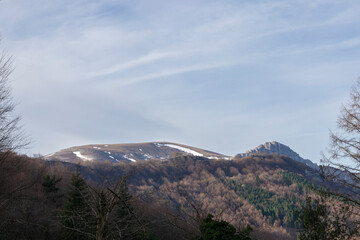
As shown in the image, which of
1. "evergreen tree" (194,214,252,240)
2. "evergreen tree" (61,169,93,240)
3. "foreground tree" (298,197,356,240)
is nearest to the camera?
"evergreen tree" (61,169,93,240)

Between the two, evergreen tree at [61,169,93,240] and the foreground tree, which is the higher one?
the foreground tree

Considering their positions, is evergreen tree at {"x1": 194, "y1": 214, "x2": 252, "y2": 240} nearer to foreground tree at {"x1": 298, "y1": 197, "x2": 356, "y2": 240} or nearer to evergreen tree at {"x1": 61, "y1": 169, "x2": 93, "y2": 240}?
foreground tree at {"x1": 298, "y1": 197, "x2": 356, "y2": 240}

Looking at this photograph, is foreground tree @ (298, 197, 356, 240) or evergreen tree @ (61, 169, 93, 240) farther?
foreground tree @ (298, 197, 356, 240)

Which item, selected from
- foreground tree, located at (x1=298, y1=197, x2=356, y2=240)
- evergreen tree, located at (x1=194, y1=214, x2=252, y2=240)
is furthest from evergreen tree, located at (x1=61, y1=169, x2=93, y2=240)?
foreground tree, located at (x1=298, y1=197, x2=356, y2=240)

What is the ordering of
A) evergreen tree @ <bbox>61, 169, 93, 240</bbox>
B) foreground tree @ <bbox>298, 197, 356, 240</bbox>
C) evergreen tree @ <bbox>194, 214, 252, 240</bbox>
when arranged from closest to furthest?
evergreen tree @ <bbox>61, 169, 93, 240</bbox> < evergreen tree @ <bbox>194, 214, 252, 240</bbox> < foreground tree @ <bbox>298, 197, 356, 240</bbox>

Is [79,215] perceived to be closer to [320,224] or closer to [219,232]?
[219,232]

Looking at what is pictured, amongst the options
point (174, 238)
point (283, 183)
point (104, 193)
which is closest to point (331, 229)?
point (104, 193)

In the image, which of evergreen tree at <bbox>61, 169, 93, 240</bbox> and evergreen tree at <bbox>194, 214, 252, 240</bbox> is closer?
evergreen tree at <bbox>61, 169, 93, 240</bbox>

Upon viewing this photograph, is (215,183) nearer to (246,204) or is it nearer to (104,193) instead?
(246,204)

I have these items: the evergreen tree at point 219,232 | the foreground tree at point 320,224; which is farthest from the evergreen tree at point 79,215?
the foreground tree at point 320,224

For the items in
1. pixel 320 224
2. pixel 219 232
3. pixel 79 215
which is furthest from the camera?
pixel 320 224

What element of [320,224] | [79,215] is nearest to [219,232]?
[320,224]

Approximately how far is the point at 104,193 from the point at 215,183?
18855 cm

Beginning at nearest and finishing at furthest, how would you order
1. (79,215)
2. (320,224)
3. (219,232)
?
(79,215)
(219,232)
(320,224)
